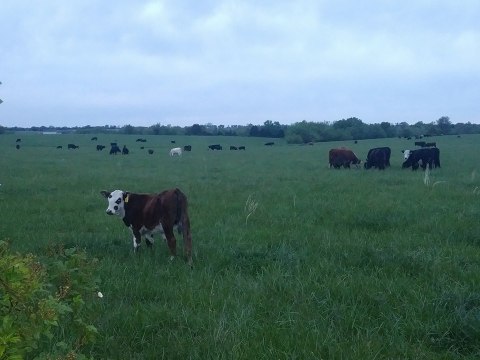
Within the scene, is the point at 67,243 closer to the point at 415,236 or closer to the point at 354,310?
the point at 354,310

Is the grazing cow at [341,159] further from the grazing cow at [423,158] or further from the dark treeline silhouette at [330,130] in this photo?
the dark treeline silhouette at [330,130]

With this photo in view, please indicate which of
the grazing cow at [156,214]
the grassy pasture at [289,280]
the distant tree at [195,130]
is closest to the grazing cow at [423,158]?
the grassy pasture at [289,280]

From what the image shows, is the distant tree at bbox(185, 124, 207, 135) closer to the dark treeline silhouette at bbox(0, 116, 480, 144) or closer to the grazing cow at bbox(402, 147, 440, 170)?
the dark treeline silhouette at bbox(0, 116, 480, 144)

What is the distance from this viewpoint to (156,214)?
8.10m

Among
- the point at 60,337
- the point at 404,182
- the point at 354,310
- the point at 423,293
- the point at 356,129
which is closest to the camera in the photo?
the point at 60,337

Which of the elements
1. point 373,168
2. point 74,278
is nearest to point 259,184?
point 373,168

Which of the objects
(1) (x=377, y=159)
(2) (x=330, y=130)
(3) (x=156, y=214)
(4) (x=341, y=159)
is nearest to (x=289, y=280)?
(3) (x=156, y=214)

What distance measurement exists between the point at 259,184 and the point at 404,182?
16.7 feet

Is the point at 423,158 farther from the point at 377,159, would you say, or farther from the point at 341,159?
the point at 341,159

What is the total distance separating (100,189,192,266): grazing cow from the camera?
7793 mm

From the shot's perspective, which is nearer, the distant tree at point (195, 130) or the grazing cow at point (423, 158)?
the grazing cow at point (423, 158)

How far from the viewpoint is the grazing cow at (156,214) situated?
7.79 meters

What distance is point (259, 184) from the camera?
18.3m

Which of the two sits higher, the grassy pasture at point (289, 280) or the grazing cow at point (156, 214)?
the grazing cow at point (156, 214)
